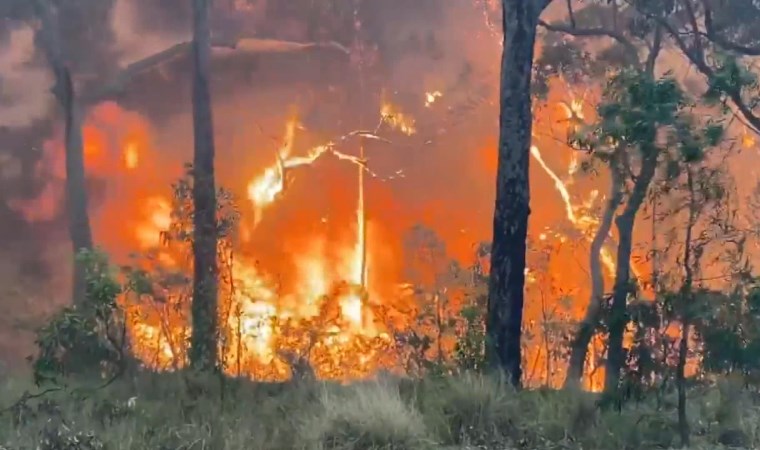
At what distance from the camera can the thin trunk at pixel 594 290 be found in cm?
988

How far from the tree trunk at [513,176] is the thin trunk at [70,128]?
1143 cm

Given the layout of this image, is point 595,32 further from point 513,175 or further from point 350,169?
point 350,169

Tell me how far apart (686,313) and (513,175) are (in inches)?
127

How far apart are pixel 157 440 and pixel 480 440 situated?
2825mm

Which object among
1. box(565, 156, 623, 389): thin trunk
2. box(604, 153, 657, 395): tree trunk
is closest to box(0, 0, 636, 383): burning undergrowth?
box(565, 156, 623, 389): thin trunk

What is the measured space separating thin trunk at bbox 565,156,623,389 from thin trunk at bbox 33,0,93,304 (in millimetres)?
10535

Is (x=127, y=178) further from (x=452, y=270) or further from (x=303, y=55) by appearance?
(x=452, y=270)

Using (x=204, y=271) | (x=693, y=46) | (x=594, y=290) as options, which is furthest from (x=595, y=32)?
(x=204, y=271)

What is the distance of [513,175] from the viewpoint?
450 inches

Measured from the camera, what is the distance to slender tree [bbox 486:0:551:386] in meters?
11.4

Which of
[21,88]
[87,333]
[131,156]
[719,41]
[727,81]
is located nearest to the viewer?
[727,81]

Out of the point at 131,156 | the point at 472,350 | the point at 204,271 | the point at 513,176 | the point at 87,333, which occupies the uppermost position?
the point at 131,156

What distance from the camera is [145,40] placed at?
72.1 feet

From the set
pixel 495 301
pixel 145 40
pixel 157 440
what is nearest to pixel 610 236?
pixel 495 301
